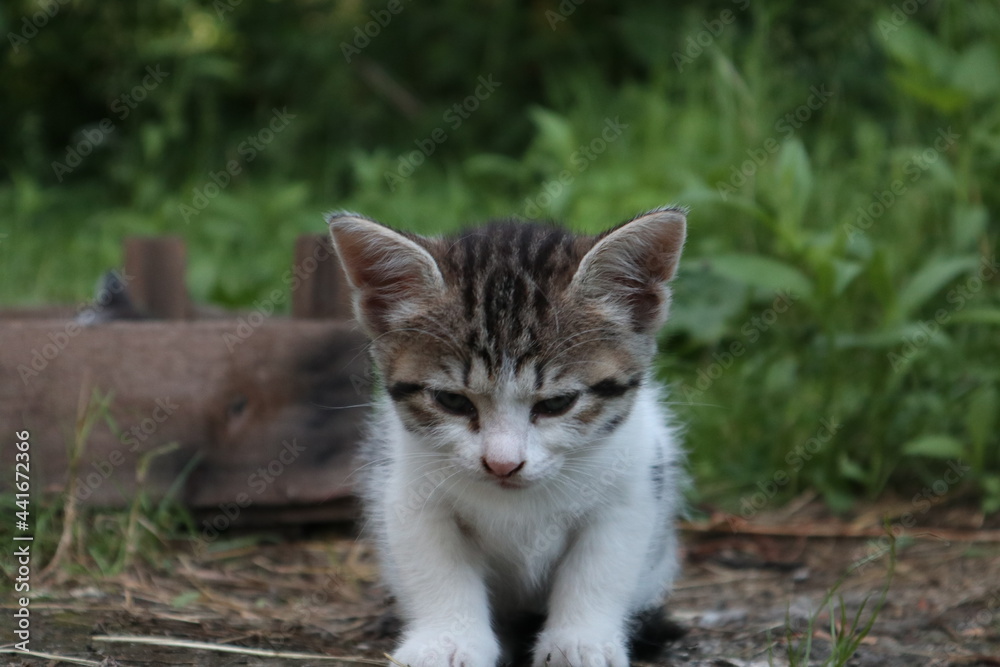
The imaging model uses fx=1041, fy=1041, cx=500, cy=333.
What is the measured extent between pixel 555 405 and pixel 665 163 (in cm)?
348

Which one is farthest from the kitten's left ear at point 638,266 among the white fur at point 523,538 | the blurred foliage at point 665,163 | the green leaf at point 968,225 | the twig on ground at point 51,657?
the green leaf at point 968,225

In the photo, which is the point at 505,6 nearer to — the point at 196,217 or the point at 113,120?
the point at 196,217

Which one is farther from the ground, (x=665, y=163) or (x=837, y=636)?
(x=665, y=163)

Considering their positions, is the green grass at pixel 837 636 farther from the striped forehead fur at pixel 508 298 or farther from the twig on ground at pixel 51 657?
the twig on ground at pixel 51 657

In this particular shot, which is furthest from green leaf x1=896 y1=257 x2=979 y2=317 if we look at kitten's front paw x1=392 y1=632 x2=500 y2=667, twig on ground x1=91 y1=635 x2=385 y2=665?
twig on ground x1=91 y1=635 x2=385 y2=665

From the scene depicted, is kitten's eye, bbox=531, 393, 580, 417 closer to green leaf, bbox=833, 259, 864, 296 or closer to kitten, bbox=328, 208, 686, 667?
kitten, bbox=328, 208, 686, 667

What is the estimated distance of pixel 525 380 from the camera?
2.57 metres

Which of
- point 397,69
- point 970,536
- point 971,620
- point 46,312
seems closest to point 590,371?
point 971,620

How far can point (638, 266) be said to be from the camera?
9.06 feet

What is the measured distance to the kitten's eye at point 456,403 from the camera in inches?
103

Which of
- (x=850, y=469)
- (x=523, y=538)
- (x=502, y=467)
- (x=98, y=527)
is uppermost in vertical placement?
(x=502, y=467)

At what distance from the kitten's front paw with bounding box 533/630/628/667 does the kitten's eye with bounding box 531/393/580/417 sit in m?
0.55

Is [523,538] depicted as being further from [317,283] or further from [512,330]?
[317,283]

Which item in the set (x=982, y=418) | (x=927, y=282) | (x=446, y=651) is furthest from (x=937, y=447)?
(x=446, y=651)
